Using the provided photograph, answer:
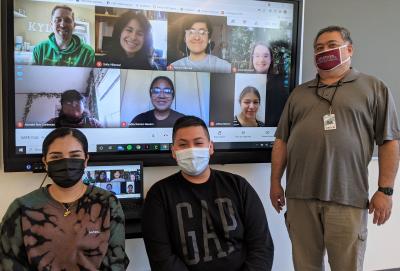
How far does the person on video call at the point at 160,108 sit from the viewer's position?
7.05 ft

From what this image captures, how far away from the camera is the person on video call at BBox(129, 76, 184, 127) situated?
7.05 ft

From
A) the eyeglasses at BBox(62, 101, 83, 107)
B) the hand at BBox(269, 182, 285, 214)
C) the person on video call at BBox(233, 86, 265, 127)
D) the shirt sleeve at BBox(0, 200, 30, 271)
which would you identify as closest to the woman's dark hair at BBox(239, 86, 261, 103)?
the person on video call at BBox(233, 86, 265, 127)

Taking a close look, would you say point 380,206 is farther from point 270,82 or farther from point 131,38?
point 131,38

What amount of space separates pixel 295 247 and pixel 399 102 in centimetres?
143

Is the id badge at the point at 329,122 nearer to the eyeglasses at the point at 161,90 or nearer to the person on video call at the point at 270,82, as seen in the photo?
the person on video call at the point at 270,82

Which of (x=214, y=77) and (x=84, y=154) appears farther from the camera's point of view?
(x=214, y=77)

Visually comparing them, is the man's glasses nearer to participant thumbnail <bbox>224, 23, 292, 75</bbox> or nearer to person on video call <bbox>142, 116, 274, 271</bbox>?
participant thumbnail <bbox>224, 23, 292, 75</bbox>

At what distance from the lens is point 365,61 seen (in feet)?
8.61

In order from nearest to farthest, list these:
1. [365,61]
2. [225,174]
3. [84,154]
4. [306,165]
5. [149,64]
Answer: [84,154] < [225,174] < [306,165] < [149,64] < [365,61]

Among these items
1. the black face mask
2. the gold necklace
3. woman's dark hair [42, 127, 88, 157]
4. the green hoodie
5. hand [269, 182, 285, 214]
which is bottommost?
hand [269, 182, 285, 214]

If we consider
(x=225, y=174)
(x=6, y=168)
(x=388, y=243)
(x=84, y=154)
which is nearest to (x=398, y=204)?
(x=388, y=243)

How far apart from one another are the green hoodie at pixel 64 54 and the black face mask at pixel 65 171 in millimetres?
693

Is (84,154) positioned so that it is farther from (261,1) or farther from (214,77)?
(261,1)

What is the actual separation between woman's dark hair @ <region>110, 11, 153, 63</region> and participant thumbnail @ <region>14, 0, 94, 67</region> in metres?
0.13
